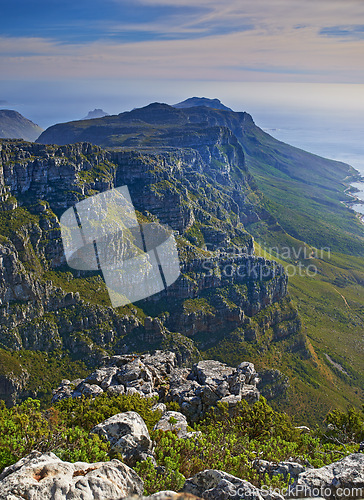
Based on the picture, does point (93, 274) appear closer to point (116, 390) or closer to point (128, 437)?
point (116, 390)

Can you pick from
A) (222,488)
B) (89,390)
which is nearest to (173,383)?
(89,390)

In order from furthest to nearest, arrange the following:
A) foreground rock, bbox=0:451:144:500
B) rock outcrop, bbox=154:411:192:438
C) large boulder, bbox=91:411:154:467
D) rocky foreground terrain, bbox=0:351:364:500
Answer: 1. rock outcrop, bbox=154:411:192:438
2. large boulder, bbox=91:411:154:467
3. rocky foreground terrain, bbox=0:351:364:500
4. foreground rock, bbox=0:451:144:500

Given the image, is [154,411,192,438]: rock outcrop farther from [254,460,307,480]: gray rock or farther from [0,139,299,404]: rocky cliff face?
[0,139,299,404]: rocky cliff face

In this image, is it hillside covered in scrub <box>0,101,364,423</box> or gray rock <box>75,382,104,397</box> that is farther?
hillside covered in scrub <box>0,101,364,423</box>

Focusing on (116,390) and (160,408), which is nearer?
(160,408)

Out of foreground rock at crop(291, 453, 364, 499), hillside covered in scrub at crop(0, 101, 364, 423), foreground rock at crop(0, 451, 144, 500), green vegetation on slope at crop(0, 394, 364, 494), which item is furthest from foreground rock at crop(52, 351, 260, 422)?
hillside covered in scrub at crop(0, 101, 364, 423)

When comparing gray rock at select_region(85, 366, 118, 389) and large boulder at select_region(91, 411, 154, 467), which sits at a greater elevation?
large boulder at select_region(91, 411, 154, 467)
